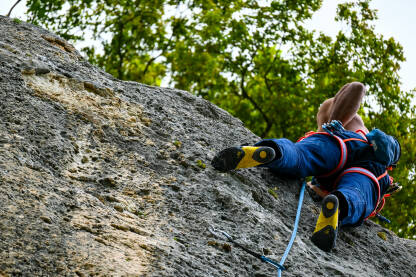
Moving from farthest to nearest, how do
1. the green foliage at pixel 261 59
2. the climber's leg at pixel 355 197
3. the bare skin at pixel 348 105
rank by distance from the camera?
the green foliage at pixel 261 59, the bare skin at pixel 348 105, the climber's leg at pixel 355 197

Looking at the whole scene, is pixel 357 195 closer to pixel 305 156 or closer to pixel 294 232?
pixel 305 156

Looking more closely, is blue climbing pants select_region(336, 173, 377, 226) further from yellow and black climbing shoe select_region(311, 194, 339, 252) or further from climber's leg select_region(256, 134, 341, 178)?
yellow and black climbing shoe select_region(311, 194, 339, 252)

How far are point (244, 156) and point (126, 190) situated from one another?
900 millimetres

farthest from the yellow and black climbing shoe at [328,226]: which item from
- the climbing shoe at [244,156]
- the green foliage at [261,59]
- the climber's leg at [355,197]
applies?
the green foliage at [261,59]

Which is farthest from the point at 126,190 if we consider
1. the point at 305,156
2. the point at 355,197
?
the point at 355,197

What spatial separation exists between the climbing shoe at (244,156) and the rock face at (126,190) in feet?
0.34

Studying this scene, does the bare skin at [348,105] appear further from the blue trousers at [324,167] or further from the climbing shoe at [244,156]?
the climbing shoe at [244,156]

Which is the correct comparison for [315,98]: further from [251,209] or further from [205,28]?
[251,209]

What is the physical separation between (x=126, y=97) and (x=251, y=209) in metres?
1.35

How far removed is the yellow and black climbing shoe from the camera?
127 inches

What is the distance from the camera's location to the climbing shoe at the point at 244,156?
11.0ft

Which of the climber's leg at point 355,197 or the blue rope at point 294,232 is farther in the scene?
the climber's leg at point 355,197

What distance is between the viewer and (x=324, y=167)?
3971 mm

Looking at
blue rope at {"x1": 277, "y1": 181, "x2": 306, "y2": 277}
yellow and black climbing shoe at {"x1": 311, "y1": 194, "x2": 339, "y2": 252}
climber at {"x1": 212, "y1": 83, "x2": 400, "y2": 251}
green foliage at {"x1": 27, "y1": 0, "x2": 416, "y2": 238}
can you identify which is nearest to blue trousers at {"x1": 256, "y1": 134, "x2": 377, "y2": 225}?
climber at {"x1": 212, "y1": 83, "x2": 400, "y2": 251}
